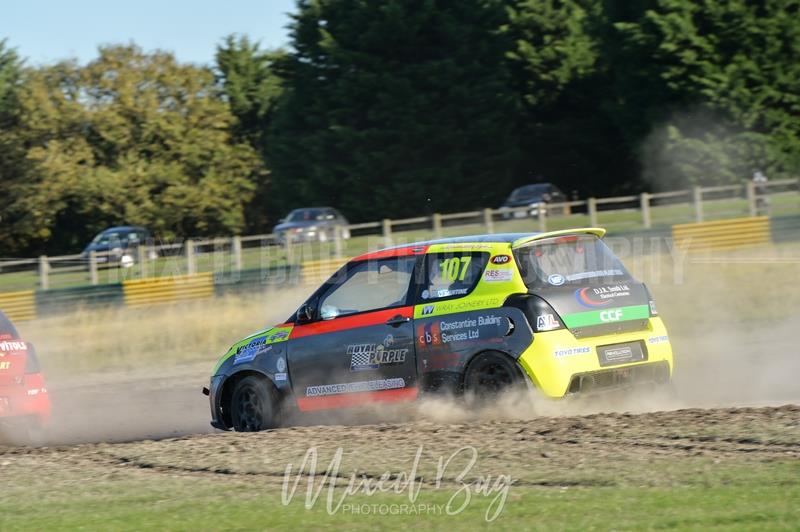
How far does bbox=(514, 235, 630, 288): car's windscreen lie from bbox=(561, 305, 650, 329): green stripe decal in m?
0.28

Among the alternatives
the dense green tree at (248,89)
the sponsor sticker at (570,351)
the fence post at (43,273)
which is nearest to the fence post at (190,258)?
the fence post at (43,273)

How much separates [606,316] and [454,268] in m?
1.34

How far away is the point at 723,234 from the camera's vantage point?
82.2 ft

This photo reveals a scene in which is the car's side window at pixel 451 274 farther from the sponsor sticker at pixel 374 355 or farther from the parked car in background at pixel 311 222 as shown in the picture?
the parked car in background at pixel 311 222

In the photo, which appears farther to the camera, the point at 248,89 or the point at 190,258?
the point at 248,89

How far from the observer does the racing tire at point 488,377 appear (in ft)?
30.3

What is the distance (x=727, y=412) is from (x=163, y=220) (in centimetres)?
5470

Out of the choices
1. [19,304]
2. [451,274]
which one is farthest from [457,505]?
[19,304]

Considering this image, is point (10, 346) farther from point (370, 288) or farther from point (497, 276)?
point (497, 276)

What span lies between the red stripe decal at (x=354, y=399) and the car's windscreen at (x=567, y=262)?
146 centimetres

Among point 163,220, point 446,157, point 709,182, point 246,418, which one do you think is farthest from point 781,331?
point 163,220

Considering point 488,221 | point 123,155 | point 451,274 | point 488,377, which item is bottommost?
point 488,377

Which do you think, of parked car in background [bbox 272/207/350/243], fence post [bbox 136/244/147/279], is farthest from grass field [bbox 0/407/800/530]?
parked car in background [bbox 272/207/350/243]
